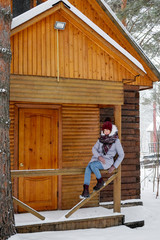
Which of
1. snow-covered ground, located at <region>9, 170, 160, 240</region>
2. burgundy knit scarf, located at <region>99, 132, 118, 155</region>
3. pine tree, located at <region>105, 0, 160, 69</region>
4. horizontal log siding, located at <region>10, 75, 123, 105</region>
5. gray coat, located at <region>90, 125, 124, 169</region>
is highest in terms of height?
pine tree, located at <region>105, 0, 160, 69</region>

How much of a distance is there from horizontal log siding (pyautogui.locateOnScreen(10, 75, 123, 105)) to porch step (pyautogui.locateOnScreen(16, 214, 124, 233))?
2.58 m

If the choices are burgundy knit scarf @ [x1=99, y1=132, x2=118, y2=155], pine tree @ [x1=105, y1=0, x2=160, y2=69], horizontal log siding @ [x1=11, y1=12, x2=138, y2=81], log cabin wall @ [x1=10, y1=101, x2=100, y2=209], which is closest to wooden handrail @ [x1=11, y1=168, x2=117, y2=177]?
burgundy knit scarf @ [x1=99, y1=132, x2=118, y2=155]

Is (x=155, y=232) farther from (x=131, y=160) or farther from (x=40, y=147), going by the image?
(x=40, y=147)

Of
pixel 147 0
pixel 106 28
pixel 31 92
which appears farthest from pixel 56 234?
pixel 147 0

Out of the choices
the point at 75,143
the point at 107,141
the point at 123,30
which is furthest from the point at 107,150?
the point at 123,30

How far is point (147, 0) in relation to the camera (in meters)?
13.2

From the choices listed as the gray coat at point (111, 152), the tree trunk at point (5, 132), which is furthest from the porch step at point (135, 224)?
the tree trunk at point (5, 132)

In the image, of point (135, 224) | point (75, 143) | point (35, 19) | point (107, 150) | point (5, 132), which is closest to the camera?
point (5, 132)

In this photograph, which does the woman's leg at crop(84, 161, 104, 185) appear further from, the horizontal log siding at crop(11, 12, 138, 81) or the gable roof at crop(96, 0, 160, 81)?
the gable roof at crop(96, 0, 160, 81)

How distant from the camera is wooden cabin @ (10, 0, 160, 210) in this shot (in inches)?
276

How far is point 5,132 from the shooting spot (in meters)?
5.84

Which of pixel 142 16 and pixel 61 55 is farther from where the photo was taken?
pixel 142 16

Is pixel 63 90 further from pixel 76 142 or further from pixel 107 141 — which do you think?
pixel 76 142

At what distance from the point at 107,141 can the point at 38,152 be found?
2.10 metres
